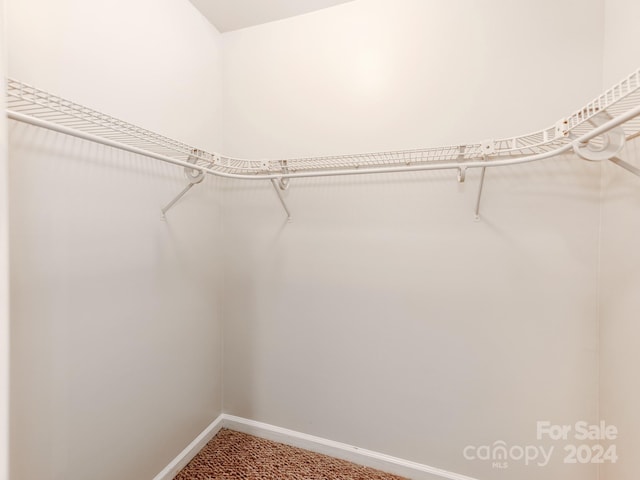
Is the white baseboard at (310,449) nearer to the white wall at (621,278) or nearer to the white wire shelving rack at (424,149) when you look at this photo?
the white wall at (621,278)

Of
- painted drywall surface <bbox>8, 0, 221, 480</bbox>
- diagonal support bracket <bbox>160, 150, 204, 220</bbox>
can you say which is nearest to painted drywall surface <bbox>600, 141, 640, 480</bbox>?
diagonal support bracket <bbox>160, 150, 204, 220</bbox>

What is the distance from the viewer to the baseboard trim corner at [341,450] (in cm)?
136

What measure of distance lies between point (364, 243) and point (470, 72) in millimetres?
899

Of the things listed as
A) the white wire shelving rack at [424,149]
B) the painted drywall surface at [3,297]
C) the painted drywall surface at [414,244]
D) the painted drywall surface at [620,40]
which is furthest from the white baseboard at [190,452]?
the painted drywall surface at [620,40]

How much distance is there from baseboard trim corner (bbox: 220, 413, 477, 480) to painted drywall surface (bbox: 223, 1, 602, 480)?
0.04 metres

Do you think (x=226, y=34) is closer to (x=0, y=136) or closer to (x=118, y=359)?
(x=0, y=136)

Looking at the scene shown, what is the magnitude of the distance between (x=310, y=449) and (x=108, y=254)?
1403 mm

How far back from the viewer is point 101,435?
1068 mm

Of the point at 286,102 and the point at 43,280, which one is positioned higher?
the point at 286,102

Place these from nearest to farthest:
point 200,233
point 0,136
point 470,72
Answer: point 0,136, point 470,72, point 200,233

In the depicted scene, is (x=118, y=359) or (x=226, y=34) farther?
(x=226, y=34)

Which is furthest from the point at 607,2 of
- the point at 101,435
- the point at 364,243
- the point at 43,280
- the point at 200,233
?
the point at 101,435

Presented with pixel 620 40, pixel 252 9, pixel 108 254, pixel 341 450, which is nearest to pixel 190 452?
pixel 341 450

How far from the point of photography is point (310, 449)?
5.08ft
